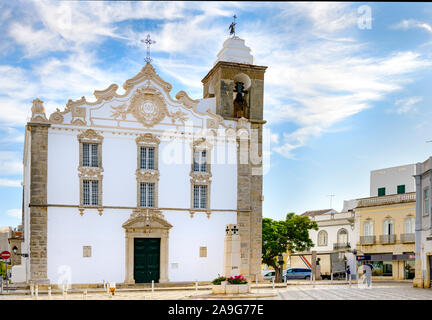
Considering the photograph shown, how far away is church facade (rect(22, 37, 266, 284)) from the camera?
94.0 feet

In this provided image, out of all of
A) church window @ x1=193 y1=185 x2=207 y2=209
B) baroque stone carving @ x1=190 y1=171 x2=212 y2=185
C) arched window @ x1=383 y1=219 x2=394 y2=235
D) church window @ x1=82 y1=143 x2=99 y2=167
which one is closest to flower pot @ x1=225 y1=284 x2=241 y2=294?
church window @ x1=193 y1=185 x2=207 y2=209

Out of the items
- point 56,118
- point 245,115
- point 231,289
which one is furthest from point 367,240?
point 56,118

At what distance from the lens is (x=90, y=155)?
2962cm

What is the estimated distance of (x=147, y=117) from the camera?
30875 mm

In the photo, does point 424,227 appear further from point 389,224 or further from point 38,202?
point 38,202

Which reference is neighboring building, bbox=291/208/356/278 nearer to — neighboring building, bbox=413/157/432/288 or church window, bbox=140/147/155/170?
neighboring building, bbox=413/157/432/288

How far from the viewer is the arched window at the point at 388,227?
43.8m

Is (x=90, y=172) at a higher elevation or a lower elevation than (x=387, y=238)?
higher

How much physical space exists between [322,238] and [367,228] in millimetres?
8264

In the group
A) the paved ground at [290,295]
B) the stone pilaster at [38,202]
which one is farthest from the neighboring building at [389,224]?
the stone pilaster at [38,202]

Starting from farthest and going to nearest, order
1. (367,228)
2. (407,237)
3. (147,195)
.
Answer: (367,228) < (407,237) < (147,195)
